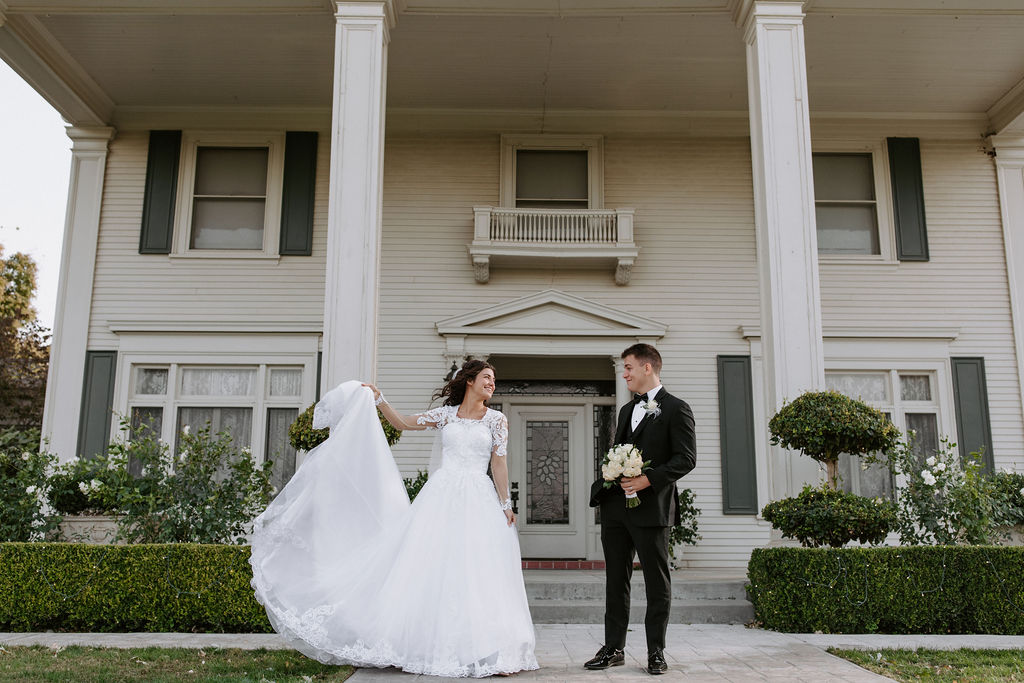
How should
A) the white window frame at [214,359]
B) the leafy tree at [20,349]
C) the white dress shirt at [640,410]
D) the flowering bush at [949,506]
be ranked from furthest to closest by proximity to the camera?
the leafy tree at [20,349] < the white window frame at [214,359] < the flowering bush at [949,506] < the white dress shirt at [640,410]

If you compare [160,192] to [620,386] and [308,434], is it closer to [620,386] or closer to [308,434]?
[308,434]

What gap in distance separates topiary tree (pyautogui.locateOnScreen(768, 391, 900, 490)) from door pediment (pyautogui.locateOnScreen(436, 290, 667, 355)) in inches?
155

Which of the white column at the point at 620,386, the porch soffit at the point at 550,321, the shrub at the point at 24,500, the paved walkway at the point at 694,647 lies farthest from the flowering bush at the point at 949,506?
the shrub at the point at 24,500

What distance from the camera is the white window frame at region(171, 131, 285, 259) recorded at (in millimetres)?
11016

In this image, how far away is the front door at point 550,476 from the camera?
11070 millimetres

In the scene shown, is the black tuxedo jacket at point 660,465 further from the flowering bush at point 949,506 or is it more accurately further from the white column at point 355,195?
the flowering bush at point 949,506

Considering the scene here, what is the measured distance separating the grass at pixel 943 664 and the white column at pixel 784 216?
76.6 inches

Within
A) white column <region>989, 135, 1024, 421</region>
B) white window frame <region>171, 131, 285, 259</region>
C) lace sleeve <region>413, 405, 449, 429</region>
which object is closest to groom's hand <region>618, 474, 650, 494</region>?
lace sleeve <region>413, 405, 449, 429</region>

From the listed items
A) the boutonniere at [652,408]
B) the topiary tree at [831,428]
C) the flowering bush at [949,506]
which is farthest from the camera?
the flowering bush at [949,506]

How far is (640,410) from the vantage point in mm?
5305

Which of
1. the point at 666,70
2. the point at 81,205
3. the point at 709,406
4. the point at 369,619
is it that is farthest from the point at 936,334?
the point at 81,205

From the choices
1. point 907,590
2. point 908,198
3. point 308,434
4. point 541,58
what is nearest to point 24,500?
point 308,434

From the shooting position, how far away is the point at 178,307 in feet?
35.9

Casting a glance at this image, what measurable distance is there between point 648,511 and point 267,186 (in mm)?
8157
